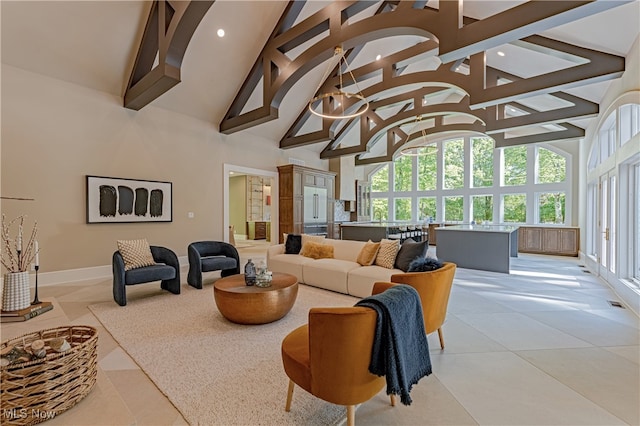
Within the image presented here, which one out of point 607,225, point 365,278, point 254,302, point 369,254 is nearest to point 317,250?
point 369,254

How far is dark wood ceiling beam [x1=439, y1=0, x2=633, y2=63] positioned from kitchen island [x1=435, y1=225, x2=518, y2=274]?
13.1 feet

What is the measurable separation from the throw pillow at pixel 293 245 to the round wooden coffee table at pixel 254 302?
2183 mm

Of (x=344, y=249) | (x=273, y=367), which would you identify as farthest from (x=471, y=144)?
(x=273, y=367)

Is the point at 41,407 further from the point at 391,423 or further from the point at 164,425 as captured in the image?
the point at 391,423

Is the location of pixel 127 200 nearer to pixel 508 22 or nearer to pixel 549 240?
pixel 508 22

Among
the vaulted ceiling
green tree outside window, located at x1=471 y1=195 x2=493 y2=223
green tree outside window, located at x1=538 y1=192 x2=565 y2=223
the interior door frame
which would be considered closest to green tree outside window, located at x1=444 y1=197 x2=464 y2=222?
green tree outside window, located at x1=471 y1=195 x2=493 y2=223

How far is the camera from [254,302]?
3.21 metres

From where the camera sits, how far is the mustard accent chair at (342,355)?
152 centimetres


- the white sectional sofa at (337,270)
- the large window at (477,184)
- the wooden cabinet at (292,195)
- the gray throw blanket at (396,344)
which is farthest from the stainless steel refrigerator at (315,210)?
the gray throw blanket at (396,344)

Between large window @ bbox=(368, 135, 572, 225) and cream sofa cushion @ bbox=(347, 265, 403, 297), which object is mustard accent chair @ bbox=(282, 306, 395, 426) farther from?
large window @ bbox=(368, 135, 572, 225)

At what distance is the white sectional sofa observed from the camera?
13.6 ft

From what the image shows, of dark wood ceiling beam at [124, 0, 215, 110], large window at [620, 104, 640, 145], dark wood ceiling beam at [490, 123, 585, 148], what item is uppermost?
dark wood ceiling beam at [124, 0, 215, 110]

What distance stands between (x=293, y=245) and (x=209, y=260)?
155 centimetres

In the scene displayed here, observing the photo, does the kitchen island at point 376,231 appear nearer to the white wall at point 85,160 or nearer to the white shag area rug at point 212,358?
the white wall at point 85,160
